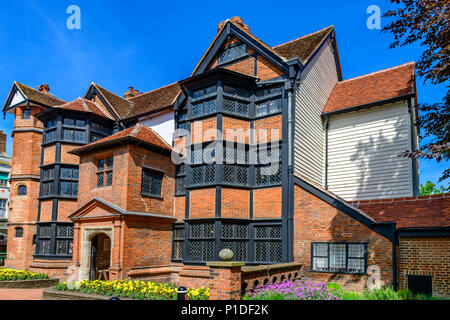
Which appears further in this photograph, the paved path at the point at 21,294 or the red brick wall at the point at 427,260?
the paved path at the point at 21,294

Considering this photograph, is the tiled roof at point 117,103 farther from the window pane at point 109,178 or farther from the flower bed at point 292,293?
the flower bed at point 292,293

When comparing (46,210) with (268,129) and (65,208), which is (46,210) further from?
(268,129)

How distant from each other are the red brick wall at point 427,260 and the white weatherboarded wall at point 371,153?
4.37m

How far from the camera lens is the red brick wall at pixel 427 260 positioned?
38.3ft

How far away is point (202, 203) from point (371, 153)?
808 cm

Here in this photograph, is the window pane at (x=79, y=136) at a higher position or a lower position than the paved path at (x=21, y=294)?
higher

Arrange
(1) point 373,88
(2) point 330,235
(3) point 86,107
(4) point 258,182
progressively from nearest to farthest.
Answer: (2) point 330,235, (4) point 258,182, (1) point 373,88, (3) point 86,107

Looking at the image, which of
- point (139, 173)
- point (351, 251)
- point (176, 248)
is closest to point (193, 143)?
point (139, 173)

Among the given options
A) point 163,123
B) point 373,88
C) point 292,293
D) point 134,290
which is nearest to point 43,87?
point 163,123

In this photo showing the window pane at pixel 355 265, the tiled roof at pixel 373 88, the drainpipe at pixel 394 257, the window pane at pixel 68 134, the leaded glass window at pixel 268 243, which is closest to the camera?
the drainpipe at pixel 394 257

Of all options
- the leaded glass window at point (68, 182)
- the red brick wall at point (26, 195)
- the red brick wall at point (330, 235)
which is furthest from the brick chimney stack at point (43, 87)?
the red brick wall at point (330, 235)

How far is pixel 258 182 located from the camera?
16.2 m

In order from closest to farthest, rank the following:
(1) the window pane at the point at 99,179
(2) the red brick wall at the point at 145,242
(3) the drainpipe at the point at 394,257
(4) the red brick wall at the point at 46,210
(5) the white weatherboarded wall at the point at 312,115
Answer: (3) the drainpipe at the point at 394,257
(2) the red brick wall at the point at 145,242
(5) the white weatherboarded wall at the point at 312,115
(1) the window pane at the point at 99,179
(4) the red brick wall at the point at 46,210

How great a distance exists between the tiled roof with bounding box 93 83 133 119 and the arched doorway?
7487 mm
